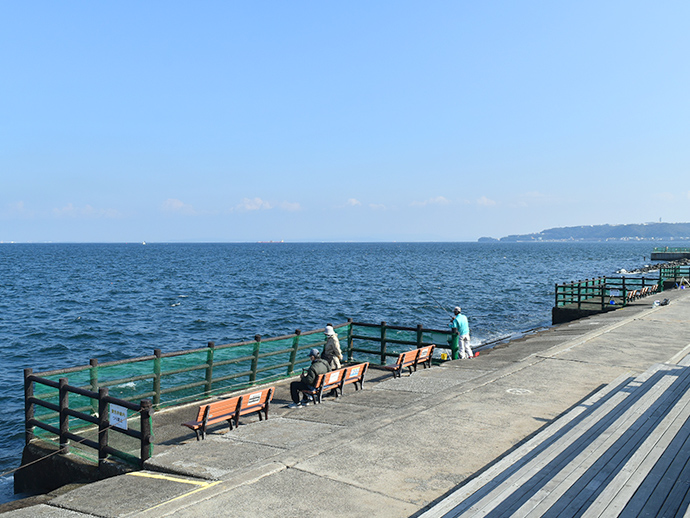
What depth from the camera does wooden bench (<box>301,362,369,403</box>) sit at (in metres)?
11.1

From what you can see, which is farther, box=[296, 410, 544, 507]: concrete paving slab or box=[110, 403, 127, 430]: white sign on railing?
box=[110, 403, 127, 430]: white sign on railing

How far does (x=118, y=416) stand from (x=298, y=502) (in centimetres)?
341

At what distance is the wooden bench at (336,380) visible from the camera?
36.4 feet

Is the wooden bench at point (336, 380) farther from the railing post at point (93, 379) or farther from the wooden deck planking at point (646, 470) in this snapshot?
the wooden deck planking at point (646, 470)

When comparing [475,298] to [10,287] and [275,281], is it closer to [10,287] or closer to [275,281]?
[275,281]

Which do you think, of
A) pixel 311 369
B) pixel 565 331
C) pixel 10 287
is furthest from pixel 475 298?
pixel 10 287

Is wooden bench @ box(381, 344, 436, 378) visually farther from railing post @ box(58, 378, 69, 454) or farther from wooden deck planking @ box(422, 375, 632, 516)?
railing post @ box(58, 378, 69, 454)

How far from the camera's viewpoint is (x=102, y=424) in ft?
26.9

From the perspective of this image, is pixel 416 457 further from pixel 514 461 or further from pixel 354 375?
pixel 354 375

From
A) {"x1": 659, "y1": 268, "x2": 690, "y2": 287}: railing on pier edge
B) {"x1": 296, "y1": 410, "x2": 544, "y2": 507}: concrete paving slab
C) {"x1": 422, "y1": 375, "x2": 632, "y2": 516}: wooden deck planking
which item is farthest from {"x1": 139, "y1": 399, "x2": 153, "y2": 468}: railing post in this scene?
{"x1": 659, "y1": 268, "x2": 690, "y2": 287}: railing on pier edge

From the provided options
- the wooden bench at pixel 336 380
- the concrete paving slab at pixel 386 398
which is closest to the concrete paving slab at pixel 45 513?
the wooden bench at pixel 336 380

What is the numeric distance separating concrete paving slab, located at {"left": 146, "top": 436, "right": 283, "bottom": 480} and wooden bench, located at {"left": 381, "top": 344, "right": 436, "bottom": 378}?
587 centimetres

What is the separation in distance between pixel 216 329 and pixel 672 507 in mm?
31344

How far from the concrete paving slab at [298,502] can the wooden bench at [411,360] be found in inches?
278
